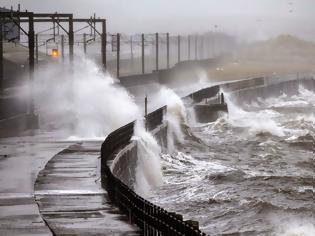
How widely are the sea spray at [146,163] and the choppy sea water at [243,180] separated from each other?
541mm

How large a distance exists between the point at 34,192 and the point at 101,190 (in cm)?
188

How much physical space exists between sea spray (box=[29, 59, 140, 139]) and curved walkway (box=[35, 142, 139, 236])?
34.1ft

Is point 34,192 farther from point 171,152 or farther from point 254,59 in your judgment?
point 254,59

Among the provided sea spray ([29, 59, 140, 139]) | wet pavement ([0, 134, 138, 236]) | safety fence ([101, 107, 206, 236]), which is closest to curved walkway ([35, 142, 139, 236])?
wet pavement ([0, 134, 138, 236])

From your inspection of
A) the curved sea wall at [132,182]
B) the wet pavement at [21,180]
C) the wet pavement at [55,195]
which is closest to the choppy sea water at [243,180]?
the curved sea wall at [132,182]

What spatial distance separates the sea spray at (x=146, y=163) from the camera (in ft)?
91.3

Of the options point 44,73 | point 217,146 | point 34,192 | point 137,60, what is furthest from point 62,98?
point 137,60

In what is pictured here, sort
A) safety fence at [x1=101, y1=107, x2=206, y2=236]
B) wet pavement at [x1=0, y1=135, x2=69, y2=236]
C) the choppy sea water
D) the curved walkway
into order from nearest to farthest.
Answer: safety fence at [x1=101, y1=107, x2=206, y2=236]
the curved walkway
wet pavement at [x1=0, y1=135, x2=69, y2=236]
the choppy sea water

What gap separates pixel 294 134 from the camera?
52469mm

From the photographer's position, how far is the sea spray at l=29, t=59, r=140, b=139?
129 ft

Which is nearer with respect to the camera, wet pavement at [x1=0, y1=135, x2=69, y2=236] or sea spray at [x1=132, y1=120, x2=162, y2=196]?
wet pavement at [x1=0, y1=135, x2=69, y2=236]

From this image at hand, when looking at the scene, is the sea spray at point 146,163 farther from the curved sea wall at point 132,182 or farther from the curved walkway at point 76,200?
the curved walkway at point 76,200

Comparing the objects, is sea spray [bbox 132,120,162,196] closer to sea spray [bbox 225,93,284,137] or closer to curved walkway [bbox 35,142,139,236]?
curved walkway [bbox 35,142,139,236]

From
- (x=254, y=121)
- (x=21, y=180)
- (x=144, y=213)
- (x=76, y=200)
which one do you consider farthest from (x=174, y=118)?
(x=144, y=213)
